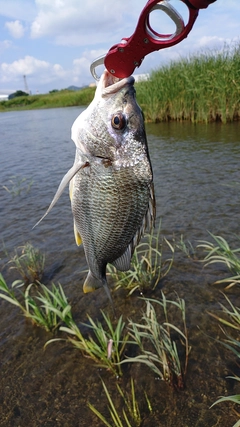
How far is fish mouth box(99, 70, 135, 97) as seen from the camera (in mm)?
1505

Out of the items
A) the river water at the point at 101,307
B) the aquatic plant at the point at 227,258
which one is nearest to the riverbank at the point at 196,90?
the river water at the point at 101,307

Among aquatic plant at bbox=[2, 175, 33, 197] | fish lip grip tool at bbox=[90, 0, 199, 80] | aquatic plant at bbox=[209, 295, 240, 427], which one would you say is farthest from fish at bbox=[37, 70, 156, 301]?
aquatic plant at bbox=[2, 175, 33, 197]

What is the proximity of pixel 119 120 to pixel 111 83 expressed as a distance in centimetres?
18

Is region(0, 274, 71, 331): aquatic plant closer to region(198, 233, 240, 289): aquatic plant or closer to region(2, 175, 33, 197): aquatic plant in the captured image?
region(198, 233, 240, 289): aquatic plant

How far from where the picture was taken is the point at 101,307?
400 centimetres

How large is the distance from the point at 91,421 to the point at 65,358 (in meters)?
0.75

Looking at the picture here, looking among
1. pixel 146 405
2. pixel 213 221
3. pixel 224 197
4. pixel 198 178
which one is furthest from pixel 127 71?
pixel 198 178

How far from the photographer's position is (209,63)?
1355cm

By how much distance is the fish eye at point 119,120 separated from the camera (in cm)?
162

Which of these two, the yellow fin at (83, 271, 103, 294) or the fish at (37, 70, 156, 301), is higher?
the fish at (37, 70, 156, 301)

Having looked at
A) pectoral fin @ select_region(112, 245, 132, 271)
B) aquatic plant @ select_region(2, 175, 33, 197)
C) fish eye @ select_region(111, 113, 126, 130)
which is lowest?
aquatic plant @ select_region(2, 175, 33, 197)

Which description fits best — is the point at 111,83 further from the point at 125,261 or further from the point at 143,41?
the point at 125,261

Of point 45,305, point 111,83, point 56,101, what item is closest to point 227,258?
point 45,305

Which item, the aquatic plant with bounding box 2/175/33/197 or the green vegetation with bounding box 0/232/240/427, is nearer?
the green vegetation with bounding box 0/232/240/427
